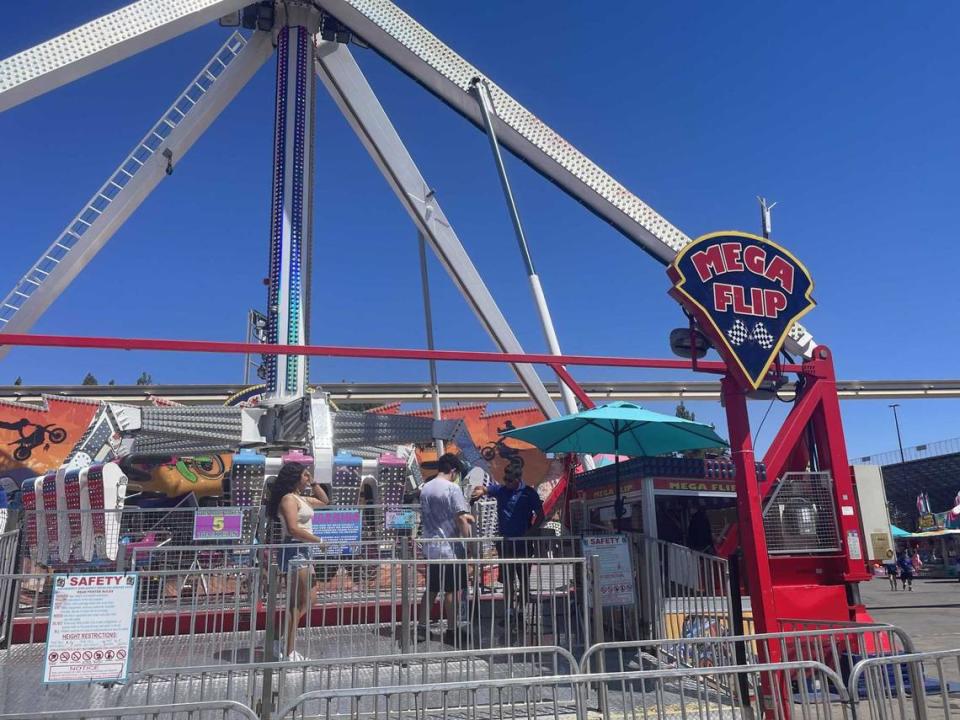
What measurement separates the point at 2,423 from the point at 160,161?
44.1ft

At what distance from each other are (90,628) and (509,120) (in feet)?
51.4

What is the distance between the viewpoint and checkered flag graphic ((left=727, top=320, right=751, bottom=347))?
824 centimetres

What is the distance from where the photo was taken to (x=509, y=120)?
18281mm

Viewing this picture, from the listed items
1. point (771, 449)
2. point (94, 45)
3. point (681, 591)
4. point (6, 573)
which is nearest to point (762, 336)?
point (771, 449)

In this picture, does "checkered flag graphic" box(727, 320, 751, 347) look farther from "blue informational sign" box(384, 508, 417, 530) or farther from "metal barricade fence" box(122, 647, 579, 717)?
"blue informational sign" box(384, 508, 417, 530)

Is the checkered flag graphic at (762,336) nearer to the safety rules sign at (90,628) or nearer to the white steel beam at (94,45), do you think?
the safety rules sign at (90,628)

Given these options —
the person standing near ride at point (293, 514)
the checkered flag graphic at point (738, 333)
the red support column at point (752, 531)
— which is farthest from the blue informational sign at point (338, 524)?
the checkered flag graphic at point (738, 333)

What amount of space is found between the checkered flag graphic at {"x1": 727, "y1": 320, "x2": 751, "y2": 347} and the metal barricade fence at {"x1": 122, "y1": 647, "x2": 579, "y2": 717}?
3.90 metres

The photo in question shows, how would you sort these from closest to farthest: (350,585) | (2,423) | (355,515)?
(350,585), (355,515), (2,423)

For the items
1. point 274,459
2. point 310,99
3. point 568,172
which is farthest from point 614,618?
point 310,99

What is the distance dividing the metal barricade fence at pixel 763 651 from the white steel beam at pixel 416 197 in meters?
10.7

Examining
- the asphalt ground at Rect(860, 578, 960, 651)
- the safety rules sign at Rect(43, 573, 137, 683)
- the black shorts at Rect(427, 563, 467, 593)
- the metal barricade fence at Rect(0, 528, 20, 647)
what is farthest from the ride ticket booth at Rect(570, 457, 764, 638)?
the metal barricade fence at Rect(0, 528, 20, 647)

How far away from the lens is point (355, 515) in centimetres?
973

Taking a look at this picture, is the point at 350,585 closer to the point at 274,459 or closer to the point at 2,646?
the point at 2,646
